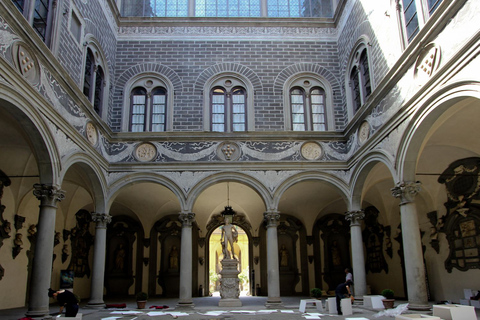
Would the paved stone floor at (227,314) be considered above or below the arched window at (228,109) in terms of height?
below

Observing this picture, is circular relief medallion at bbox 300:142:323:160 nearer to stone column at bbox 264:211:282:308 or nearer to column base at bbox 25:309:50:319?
stone column at bbox 264:211:282:308

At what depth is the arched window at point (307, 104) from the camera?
16.5 m

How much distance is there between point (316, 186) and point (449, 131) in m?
6.04

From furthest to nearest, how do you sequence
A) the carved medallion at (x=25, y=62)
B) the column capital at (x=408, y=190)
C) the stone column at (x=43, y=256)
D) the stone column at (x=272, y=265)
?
the stone column at (x=272, y=265), the column capital at (x=408, y=190), the stone column at (x=43, y=256), the carved medallion at (x=25, y=62)

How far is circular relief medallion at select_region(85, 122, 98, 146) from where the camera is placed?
13.6 meters

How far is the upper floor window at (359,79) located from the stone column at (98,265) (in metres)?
9.48

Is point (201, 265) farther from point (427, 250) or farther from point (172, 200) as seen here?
point (427, 250)

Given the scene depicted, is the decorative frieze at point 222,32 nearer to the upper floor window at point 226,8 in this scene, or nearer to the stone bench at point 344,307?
the upper floor window at point 226,8

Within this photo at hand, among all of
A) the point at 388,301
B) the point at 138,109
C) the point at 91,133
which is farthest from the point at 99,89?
the point at 388,301

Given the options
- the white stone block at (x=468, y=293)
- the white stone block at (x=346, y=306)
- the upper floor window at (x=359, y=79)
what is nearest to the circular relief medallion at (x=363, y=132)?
the upper floor window at (x=359, y=79)

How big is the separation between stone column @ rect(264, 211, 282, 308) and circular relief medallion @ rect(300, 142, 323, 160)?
93.8 inches

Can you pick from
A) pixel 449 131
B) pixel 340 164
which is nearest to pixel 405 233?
pixel 449 131

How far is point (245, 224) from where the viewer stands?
21562 mm

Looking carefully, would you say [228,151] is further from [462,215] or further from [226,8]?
[462,215]
